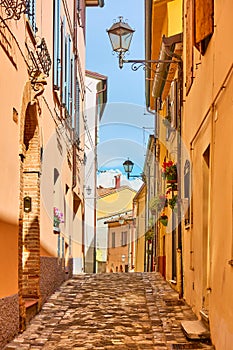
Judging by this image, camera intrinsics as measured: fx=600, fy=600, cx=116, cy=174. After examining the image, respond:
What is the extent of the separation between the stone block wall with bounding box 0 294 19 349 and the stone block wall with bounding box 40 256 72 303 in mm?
2683

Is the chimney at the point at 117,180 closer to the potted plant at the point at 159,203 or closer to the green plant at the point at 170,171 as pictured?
the potted plant at the point at 159,203

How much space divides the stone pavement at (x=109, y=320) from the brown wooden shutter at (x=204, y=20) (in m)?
3.79

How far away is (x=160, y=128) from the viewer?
61.2 feet

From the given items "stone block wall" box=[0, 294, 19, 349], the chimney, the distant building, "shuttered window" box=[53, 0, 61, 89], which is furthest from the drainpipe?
the chimney

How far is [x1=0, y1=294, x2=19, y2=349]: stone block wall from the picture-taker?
6.70 m

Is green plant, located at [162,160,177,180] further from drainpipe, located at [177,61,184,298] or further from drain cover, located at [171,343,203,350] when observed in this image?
drain cover, located at [171,343,203,350]

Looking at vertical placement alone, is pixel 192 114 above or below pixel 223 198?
above

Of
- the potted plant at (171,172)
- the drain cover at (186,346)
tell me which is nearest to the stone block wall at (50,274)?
the potted plant at (171,172)

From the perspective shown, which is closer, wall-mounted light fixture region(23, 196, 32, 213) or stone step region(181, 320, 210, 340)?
stone step region(181, 320, 210, 340)

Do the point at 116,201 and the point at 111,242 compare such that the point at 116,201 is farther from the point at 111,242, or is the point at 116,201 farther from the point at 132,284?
the point at 132,284

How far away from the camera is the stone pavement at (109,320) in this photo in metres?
7.49

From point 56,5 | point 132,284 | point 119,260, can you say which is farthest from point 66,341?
point 119,260

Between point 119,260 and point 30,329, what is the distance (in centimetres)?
3241

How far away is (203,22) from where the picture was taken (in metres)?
7.52
